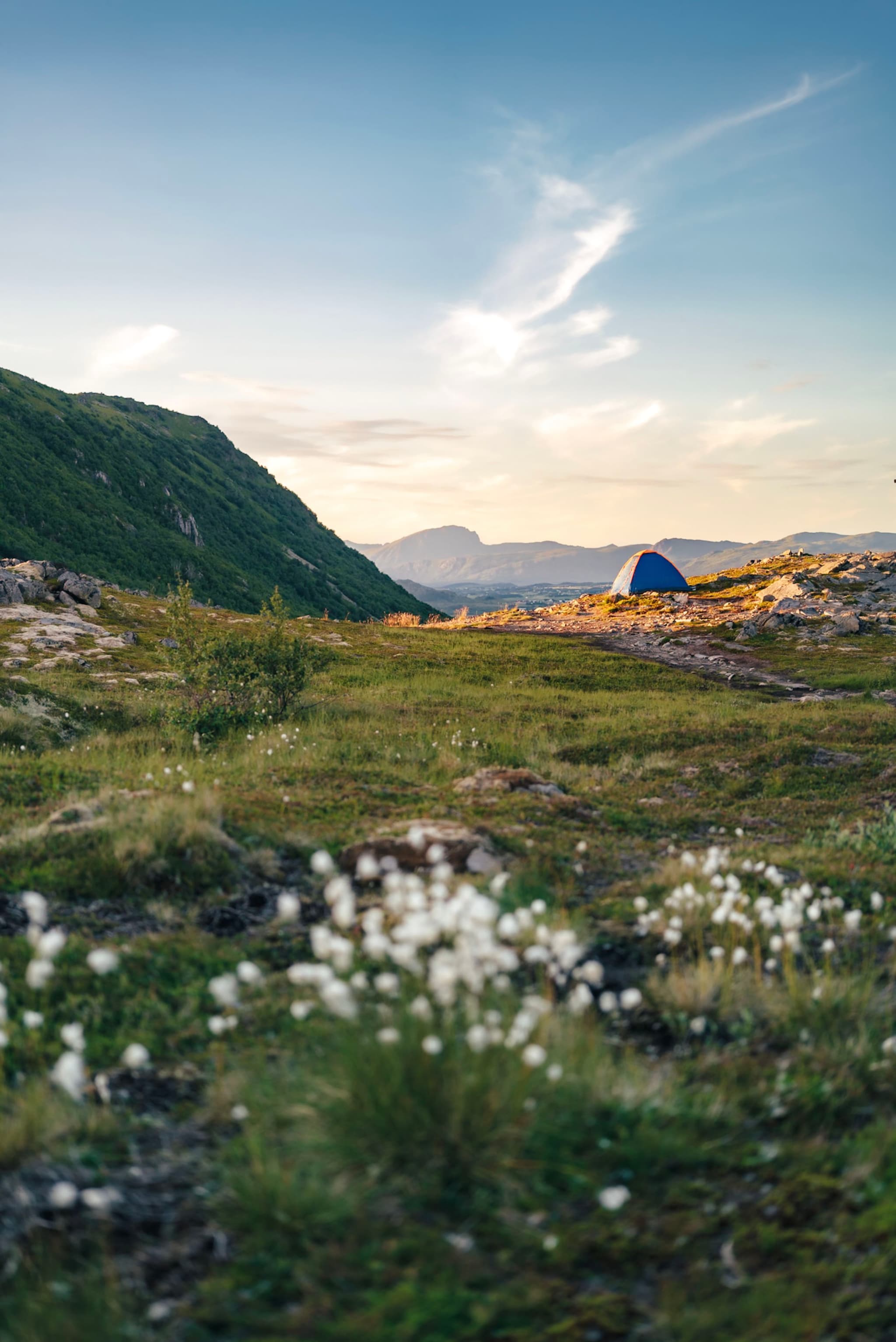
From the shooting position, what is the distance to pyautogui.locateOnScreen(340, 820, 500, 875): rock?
23.7 feet

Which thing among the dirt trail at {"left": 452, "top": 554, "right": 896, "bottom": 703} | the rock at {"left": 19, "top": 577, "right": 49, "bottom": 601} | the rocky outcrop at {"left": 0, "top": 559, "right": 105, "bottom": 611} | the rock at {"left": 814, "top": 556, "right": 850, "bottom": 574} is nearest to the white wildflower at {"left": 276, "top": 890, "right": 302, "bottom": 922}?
the dirt trail at {"left": 452, "top": 554, "right": 896, "bottom": 703}

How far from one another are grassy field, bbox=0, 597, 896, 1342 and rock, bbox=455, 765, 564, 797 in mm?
1774

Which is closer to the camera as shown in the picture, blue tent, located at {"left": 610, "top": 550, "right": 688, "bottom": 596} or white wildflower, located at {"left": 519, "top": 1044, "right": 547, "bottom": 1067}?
white wildflower, located at {"left": 519, "top": 1044, "right": 547, "bottom": 1067}

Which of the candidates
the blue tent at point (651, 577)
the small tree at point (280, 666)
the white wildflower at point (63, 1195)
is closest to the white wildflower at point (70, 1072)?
the white wildflower at point (63, 1195)

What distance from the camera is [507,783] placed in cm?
1110

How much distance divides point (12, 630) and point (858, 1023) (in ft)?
105

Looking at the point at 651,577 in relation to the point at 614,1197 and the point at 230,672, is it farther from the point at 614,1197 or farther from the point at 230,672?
the point at 614,1197

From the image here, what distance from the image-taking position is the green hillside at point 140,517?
4072 inches

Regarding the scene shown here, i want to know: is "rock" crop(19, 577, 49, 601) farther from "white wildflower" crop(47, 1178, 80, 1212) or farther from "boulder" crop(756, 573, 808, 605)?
"boulder" crop(756, 573, 808, 605)

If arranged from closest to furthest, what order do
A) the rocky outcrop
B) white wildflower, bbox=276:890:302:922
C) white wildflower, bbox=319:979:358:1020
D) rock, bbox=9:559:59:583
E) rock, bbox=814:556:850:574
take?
white wildflower, bbox=319:979:358:1020
white wildflower, bbox=276:890:302:922
the rocky outcrop
rock, bbox=9:559:59:583
rock, bbox=814:556:850:574

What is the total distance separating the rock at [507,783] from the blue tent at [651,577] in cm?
6745

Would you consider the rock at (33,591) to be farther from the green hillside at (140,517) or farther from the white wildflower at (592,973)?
the white wildflower at (592,973)

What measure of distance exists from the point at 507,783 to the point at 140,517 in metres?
134

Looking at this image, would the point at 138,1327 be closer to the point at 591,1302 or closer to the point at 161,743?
the point at 591,1302
